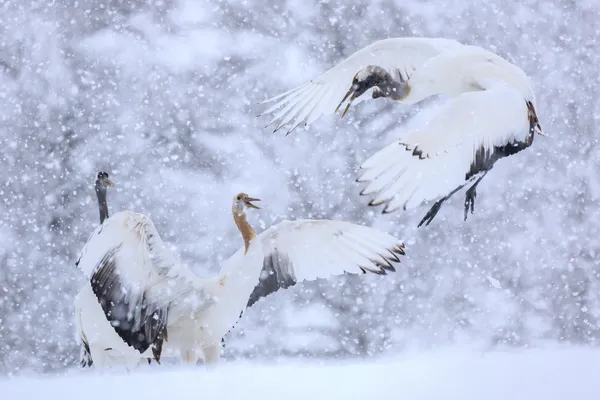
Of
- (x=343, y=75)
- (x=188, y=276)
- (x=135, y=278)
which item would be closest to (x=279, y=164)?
(x=343, y=75)

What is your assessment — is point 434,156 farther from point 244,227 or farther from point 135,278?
Result: point 135,278

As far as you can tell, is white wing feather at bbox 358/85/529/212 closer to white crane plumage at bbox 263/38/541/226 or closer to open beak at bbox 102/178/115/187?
white crane plumage at bbox 263/38/541/226

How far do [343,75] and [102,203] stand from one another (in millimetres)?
762

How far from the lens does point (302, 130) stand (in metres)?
2.29

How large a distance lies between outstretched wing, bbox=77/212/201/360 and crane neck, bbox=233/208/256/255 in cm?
16

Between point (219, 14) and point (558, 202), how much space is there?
119 centimetres

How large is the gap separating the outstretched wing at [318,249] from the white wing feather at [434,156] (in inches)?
9.0

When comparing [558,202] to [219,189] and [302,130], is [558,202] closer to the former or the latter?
[302,130]

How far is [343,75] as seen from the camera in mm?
2217

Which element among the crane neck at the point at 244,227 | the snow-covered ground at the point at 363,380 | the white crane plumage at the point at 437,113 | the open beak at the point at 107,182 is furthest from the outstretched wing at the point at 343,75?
the snow-covered ground at the point at 363,380

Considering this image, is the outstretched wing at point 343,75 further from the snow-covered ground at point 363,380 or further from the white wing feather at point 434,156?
the snow-covered ground at point 363,380

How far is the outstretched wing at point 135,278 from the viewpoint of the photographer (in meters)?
1.96

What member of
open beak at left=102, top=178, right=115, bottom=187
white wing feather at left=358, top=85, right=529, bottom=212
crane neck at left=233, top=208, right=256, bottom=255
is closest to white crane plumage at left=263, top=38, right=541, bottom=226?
white wing feather at left=358, top=85, right=529, bottom=212

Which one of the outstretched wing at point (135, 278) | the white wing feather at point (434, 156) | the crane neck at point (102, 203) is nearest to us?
the white wing feather at point (434, 156)
